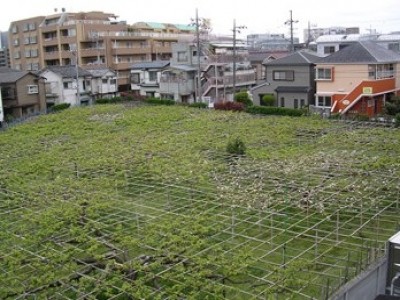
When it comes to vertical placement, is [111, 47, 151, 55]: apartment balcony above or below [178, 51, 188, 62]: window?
above

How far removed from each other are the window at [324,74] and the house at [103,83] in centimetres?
1776

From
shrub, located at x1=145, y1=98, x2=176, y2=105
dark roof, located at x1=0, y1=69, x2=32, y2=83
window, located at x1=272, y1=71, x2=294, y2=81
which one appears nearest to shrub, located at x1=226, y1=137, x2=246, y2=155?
window, located at x1=272, y1=71, x2=294, y2=81

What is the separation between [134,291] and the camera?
7125 mm

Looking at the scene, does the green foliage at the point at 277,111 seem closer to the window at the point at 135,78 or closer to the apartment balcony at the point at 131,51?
the window at the point at 135,78

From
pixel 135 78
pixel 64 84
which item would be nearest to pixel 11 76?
pixel 64 84

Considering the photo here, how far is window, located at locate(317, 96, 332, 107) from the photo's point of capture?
27.2 meters

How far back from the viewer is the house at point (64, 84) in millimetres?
34562

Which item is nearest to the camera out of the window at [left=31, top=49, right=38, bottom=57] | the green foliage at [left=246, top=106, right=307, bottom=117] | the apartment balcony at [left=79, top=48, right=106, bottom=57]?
the green foliage at [left=246, top=106, right=307, bottom=117]

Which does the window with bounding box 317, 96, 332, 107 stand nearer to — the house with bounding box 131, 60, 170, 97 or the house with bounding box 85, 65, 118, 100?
the house with bounding box 131, 60, 170, 97

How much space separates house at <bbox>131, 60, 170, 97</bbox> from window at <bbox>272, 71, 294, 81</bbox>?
1022 cm

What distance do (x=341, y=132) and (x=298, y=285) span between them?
512 inches

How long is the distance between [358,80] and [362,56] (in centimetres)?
132

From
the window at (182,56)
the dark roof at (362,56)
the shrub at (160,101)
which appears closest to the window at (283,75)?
the dark roof at (362,56)

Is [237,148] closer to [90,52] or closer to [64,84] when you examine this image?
[64,84]
